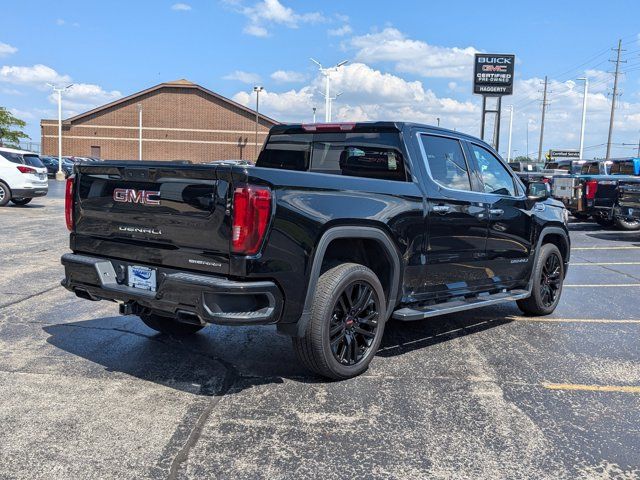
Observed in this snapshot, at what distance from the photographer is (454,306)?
5.22m

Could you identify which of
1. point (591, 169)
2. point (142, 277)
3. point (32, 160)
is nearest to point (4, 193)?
point (32, 160)

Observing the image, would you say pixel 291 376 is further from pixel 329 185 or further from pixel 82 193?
pixel 82 193

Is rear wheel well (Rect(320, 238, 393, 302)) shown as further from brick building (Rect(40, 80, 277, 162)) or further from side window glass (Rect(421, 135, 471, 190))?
brick building (Rect(40, 80, 277, 162))

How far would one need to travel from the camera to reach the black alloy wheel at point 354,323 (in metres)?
4.42

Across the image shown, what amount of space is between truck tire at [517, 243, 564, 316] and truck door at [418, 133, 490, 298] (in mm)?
1089

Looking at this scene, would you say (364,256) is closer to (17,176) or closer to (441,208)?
(441,208)

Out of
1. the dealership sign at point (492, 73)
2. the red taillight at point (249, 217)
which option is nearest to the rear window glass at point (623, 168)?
the red taillight at point (249, 217)

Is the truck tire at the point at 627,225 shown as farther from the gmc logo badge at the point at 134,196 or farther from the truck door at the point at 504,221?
the gmc logo badge at the point at 134,196

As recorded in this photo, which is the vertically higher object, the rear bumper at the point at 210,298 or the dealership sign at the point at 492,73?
the dealership sign at the point at 492,73

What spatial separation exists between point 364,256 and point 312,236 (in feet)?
3.00

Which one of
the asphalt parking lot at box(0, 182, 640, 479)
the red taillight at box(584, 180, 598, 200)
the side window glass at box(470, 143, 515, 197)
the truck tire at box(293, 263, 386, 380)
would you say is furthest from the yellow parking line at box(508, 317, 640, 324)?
the red taillight at box(584, 180, 598, 200)

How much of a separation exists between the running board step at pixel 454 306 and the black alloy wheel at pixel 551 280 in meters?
0.65

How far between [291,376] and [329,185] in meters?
1.50

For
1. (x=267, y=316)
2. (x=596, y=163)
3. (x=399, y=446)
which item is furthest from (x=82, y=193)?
(x=596, y=163)
